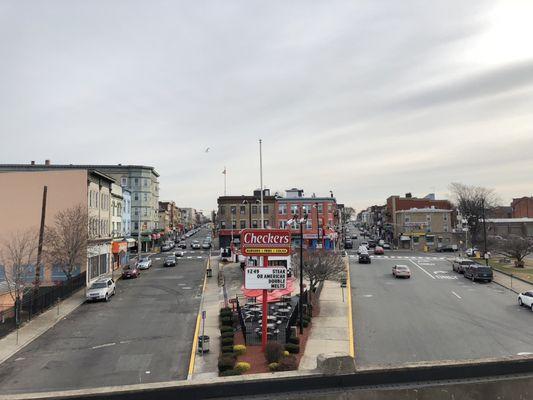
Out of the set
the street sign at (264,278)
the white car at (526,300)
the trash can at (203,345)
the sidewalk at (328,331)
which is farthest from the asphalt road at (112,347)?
the white car at (526,300)

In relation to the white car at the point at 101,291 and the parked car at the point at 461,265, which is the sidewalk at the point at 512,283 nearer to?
the parked car at the point at 461,265

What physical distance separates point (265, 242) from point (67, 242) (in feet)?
71.3

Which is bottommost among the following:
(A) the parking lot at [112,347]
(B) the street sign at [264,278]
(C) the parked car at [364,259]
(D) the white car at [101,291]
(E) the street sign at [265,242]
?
(A) the parking lot at [112,347]

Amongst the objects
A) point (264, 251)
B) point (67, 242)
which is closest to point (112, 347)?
point (264, 251)

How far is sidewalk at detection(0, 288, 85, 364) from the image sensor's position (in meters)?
21.6

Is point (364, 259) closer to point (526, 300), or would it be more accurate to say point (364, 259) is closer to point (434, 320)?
point (526, 300)

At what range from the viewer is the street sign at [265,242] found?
68.8 ft

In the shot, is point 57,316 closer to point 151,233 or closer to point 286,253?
point 286,253

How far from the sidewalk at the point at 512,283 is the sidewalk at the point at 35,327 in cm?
3415

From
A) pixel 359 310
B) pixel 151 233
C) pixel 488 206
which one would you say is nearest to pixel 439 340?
pixel 359 310

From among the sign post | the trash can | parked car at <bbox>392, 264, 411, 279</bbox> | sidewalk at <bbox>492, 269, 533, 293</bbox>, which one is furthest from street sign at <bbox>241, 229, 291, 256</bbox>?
parked car at <bbox>392, 264, 411, 279</bbox>

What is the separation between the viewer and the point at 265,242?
21.2m

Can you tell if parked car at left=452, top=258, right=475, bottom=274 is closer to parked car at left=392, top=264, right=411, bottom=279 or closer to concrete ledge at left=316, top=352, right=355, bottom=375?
parked car at left=392, top=264, right=411, bottom=279

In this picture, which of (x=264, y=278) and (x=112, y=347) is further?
(x=112, y=347)
